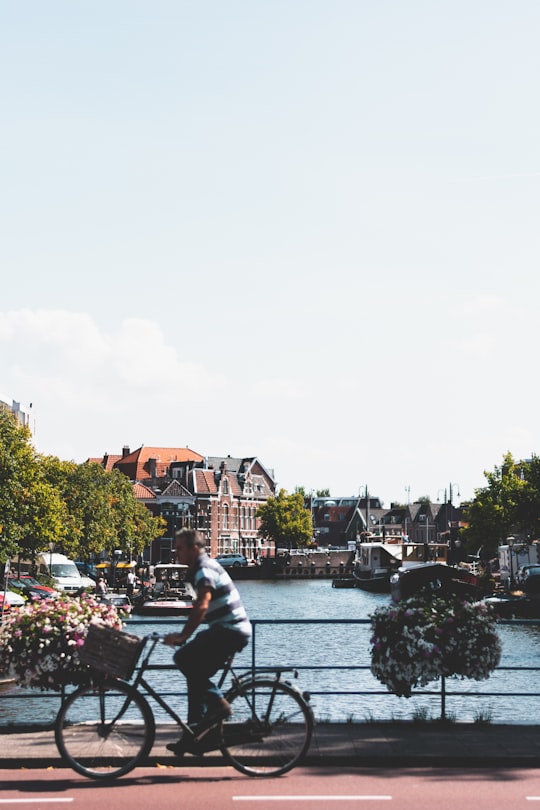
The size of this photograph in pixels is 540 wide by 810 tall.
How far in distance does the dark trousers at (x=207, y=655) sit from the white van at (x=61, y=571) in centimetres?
5981

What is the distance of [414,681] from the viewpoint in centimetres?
1240

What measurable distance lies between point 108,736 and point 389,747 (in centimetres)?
292

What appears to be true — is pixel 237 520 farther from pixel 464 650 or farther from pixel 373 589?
pixel 464 650

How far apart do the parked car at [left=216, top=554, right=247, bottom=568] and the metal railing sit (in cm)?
8745

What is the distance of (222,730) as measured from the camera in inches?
376

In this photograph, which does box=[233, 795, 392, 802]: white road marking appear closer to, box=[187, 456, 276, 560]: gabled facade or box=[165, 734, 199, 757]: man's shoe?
box=[165, 734, 199, 757]: man's shoe

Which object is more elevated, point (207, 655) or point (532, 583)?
point (207, 655)

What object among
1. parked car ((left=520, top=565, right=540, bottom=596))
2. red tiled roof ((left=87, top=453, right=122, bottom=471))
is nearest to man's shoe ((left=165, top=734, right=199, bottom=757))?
parked car ((left=520, top=565, right=540, bottom=596))

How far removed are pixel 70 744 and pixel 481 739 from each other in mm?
4395

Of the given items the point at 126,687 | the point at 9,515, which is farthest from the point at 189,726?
the point at 9,515

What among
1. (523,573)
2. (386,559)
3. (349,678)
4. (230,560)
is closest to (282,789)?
(349,678)

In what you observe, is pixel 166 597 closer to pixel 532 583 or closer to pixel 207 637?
pixel 532 583

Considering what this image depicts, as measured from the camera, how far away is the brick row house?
148250 millimetres

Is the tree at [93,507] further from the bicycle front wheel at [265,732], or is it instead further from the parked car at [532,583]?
the bicycle front wheel at [265,732]
